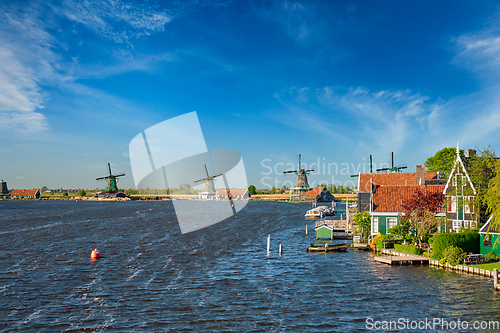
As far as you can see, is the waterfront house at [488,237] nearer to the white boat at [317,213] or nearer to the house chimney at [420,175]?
the house chimney at [420,175]

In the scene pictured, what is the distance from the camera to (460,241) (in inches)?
1457

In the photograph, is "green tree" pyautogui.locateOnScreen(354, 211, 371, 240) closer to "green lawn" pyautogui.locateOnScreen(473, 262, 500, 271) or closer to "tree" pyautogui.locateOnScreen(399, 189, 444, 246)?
"tree" pyautogui.locateOnScreen(399, 189, 444, 246)

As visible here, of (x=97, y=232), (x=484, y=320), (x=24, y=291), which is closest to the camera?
(x=484, y=320)

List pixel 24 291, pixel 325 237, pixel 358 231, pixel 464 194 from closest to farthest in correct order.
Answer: pixel 24 291, pixel 464 194, pixel 358 231, pixel 325 237

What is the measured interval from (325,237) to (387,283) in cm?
2779

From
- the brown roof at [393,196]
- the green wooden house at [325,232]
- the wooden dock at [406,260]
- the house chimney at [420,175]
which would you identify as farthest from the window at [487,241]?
the green wooden house at [325,232]

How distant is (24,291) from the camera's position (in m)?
30.2

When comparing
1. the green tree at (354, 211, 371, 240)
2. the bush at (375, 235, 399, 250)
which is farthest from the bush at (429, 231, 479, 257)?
the green tree at (354, 211, 371, 240)

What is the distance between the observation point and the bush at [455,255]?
3563cm

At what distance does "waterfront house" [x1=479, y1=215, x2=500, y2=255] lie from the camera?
35.6m

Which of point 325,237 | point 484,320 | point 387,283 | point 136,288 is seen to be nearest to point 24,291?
point 136,288

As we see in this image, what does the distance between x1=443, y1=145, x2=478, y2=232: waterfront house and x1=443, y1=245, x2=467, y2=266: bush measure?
21.4 feet

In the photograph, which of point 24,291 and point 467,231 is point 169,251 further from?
point 467,231

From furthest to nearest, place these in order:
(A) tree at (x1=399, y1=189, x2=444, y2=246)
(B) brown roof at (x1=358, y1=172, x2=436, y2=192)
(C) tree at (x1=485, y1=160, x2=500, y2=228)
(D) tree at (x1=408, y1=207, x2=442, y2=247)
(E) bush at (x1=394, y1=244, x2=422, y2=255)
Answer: (B) brown roof at (x1=358, y1=172, x2=436, y2=192), (A) tree at (x1=399, y1=189, x2=444, y2=246), (D) tree at (x1=408, y1=207, x2=442, y2=247), (E) bush at (x1=394, y1=244, x2=422, y2=255), (C) tree at (x1=485, y1=160, x2=500, y2=228)
